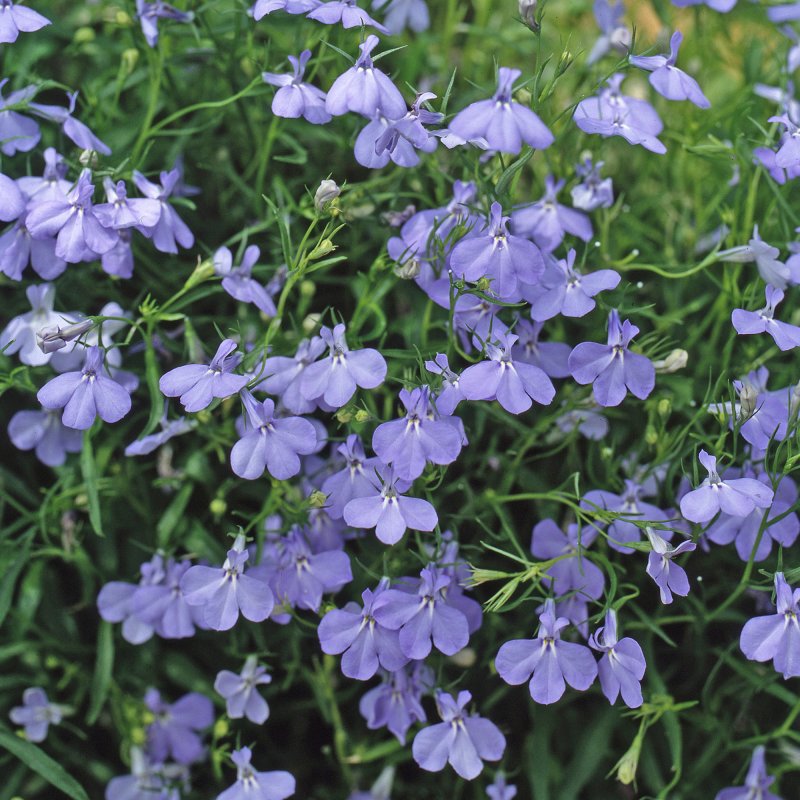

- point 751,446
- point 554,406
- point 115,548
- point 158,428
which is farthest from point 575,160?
point 115,548

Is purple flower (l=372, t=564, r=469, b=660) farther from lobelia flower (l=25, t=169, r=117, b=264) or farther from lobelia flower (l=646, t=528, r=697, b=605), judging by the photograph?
lobelia flower (l=25, t=169, r=117, b=264)

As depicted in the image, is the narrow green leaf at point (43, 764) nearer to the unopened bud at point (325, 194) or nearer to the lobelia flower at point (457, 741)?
the lobelia flower at point (457, 741)

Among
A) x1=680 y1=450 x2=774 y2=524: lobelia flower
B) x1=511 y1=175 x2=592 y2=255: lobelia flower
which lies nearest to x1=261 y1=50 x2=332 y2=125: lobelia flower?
x1=511 y1=175 x2=592 y2=255: lobelia flower

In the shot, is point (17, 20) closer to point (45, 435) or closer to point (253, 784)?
point (45, 435)

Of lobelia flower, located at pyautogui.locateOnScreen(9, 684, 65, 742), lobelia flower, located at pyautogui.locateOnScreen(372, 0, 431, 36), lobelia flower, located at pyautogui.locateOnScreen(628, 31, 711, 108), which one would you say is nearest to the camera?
lobelia flower, located at pyautogui.locateOnScreen(628, 31, 711, 108)

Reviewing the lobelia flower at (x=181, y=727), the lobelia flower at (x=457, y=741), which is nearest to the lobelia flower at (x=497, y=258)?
the lobelia flower at (x=457, y=741)
